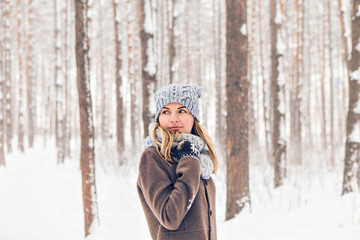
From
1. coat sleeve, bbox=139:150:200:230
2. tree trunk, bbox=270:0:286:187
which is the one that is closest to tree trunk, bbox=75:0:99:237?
coat sleeve, bbox=139:150:200:230

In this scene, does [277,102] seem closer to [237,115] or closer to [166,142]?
[237,115]

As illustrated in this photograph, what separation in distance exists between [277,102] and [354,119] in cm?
231

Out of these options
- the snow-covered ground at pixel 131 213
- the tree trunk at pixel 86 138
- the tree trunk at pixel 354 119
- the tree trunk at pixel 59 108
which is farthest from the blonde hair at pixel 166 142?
the tree trunk at pixel 59 108

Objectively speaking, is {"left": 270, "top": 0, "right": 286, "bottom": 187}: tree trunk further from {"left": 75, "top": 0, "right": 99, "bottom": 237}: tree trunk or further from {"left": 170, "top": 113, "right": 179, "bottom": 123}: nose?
{"left": 170, "top": 113, "right": 179, "bottom": 123}: nose

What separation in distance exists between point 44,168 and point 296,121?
8996 mm

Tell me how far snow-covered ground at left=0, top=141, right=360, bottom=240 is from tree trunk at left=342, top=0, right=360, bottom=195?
0.35 meters

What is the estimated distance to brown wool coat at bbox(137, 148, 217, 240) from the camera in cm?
156

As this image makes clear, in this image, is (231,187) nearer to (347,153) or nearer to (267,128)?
(347,153)

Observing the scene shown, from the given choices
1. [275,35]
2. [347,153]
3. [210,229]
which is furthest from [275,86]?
[210,229]

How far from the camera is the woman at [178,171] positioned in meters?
1.58

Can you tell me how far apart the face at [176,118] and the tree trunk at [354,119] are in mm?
4726

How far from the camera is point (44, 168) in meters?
11.6

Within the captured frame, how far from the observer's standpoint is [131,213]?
6.25 metres

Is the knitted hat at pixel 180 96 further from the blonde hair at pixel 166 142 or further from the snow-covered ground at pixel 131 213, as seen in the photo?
the snow-covered ground at pixel 131 213
